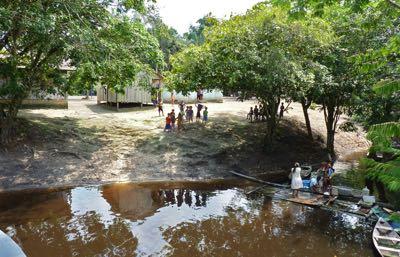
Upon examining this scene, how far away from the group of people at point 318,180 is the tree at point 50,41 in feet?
32.8

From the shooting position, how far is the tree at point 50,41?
1705 centimetres

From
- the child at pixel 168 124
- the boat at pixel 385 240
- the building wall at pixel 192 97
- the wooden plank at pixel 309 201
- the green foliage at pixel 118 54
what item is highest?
the green foliage at pixel 118 54

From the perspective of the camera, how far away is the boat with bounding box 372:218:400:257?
11.4m

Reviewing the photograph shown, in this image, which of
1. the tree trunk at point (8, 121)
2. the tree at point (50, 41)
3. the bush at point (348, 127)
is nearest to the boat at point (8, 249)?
the tree at point (50, 41)

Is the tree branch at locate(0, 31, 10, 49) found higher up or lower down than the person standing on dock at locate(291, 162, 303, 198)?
higher up

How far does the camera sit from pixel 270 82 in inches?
831

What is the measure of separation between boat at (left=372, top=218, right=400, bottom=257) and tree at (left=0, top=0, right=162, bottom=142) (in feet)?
44.1

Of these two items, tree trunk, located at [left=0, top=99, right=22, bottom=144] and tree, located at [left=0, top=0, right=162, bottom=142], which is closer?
tree, located at [left=0, top=0, right=162, bottom=142]

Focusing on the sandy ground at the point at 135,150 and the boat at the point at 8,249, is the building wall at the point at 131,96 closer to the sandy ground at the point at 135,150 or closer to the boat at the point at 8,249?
the sandy ground at the point at 135,150

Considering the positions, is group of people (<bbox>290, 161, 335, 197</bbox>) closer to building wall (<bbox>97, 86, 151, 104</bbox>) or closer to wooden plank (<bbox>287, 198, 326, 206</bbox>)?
wooden plank (<bbox>287, 198, 326, 206</bbox>)

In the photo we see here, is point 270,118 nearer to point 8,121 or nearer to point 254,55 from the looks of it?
point 254,55

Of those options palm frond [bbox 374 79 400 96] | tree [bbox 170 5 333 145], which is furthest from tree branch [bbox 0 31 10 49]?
palm frond [bbox 374 79 400 96]

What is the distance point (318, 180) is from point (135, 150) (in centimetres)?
1074

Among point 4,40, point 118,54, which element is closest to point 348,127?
point 118,54
